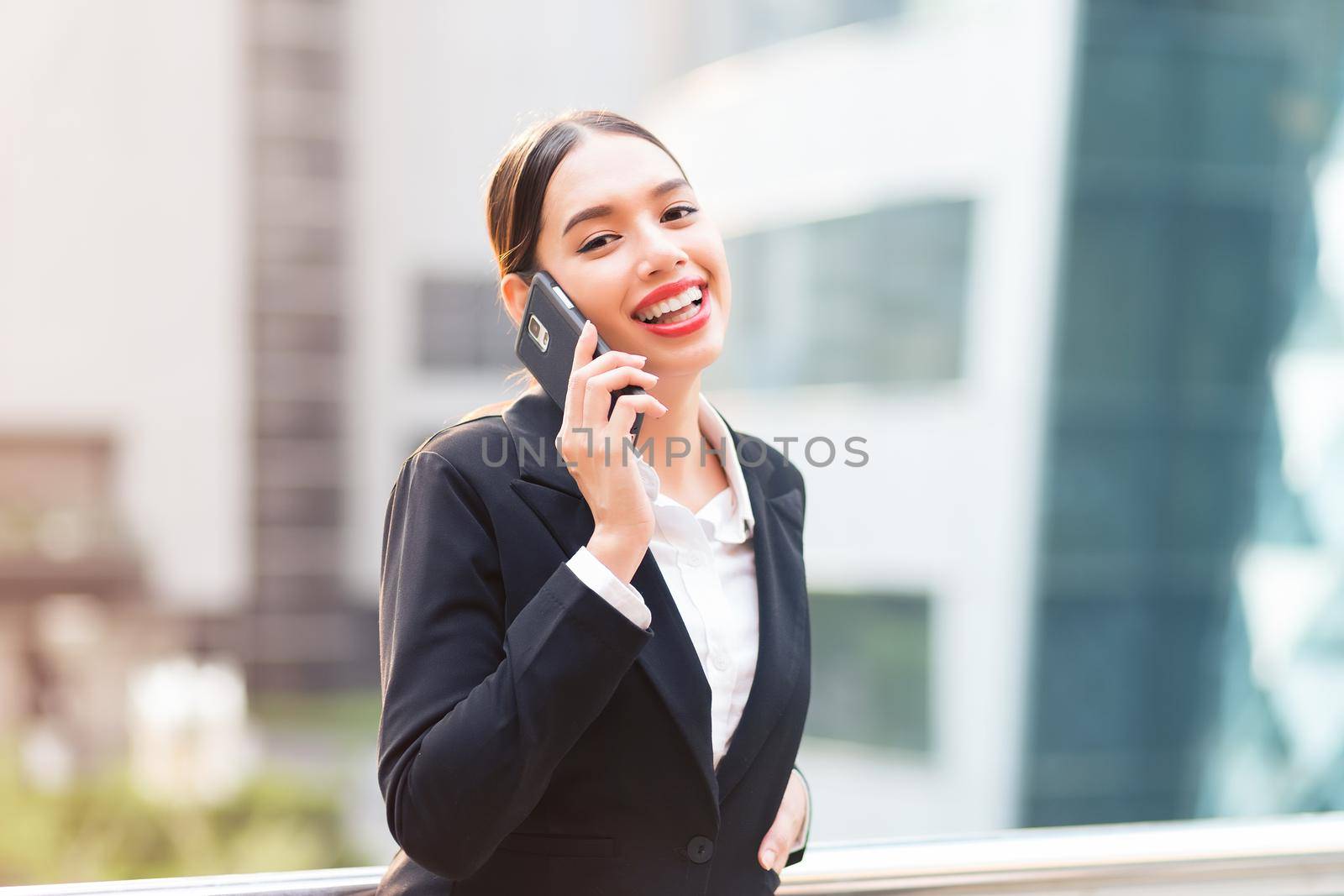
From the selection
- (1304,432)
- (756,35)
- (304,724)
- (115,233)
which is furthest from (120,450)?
(1304,432)

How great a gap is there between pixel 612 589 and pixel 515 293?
1.69ft

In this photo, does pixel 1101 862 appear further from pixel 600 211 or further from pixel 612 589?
pixel 600 211

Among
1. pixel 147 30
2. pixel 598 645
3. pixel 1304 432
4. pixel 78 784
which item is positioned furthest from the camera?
pixel 147 30

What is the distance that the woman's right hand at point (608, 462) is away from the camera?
4.26 ft

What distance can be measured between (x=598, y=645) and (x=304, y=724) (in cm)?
2098

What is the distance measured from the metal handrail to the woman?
0.33m

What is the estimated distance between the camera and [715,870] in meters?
1.47

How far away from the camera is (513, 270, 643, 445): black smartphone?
1.44m

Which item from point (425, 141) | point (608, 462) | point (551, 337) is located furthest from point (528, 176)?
point (425, 141)

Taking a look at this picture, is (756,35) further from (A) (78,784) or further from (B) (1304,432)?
(A) (78,784)

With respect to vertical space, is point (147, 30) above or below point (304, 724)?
above

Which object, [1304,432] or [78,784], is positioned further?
[78,784]

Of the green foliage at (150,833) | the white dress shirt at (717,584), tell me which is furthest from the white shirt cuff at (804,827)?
the green foliage at (150,833)

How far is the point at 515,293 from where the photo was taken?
5.28 ft
